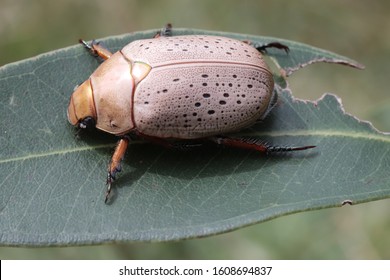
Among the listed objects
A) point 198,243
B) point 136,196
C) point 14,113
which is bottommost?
point 198,243

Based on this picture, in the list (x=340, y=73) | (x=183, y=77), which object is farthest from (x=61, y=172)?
(x=340, y=73)

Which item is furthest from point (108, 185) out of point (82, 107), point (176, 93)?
point (176, 93)

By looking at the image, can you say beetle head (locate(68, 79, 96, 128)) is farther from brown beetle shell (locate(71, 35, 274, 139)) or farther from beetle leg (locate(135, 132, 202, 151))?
beetle leg (locate(135, 132, 202, 151))

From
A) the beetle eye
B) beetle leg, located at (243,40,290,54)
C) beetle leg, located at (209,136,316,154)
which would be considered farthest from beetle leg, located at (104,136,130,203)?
beetle leg, located at (243,40,290,54)

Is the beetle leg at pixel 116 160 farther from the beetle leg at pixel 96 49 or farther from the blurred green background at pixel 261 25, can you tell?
the blurred green background at pixel 261 25

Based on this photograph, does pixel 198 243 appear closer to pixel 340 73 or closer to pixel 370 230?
pixel 370 230

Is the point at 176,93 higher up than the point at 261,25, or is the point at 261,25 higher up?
the point at 176,93

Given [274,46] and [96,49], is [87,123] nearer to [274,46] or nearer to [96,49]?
[96,49]
